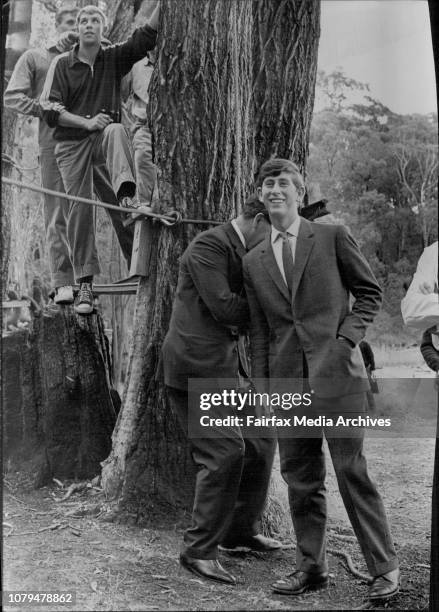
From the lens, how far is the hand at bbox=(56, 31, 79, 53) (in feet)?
8.22

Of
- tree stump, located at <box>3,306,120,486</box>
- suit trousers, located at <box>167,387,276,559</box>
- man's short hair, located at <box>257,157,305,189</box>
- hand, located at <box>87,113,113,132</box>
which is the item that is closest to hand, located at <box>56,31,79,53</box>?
hand, located at <box>87,113,113,132</box>

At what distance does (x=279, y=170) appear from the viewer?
2.44 m

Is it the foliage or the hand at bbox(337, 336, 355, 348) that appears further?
the foliage

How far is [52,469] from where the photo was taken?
2523mm

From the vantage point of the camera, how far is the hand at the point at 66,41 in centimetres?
251

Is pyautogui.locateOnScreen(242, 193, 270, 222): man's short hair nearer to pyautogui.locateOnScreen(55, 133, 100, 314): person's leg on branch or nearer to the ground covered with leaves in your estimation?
pyautogui.locateOnScreen(55, 133, 100, 314): person's leg on branch

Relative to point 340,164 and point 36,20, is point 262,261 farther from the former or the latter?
point 36,20

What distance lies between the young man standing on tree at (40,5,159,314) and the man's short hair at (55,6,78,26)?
0.02 metres

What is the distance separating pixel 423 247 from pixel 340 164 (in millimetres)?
449

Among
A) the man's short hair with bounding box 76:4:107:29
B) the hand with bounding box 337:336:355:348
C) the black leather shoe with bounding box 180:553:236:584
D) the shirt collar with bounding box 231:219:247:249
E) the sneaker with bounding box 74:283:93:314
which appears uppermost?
the man's short hair with bounding box 76:4:107:29

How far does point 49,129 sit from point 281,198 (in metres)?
0.91

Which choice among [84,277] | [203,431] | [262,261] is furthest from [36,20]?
[203,431]

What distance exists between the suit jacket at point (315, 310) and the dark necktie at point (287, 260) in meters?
0.02

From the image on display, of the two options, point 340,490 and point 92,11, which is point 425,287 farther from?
point 92,11
